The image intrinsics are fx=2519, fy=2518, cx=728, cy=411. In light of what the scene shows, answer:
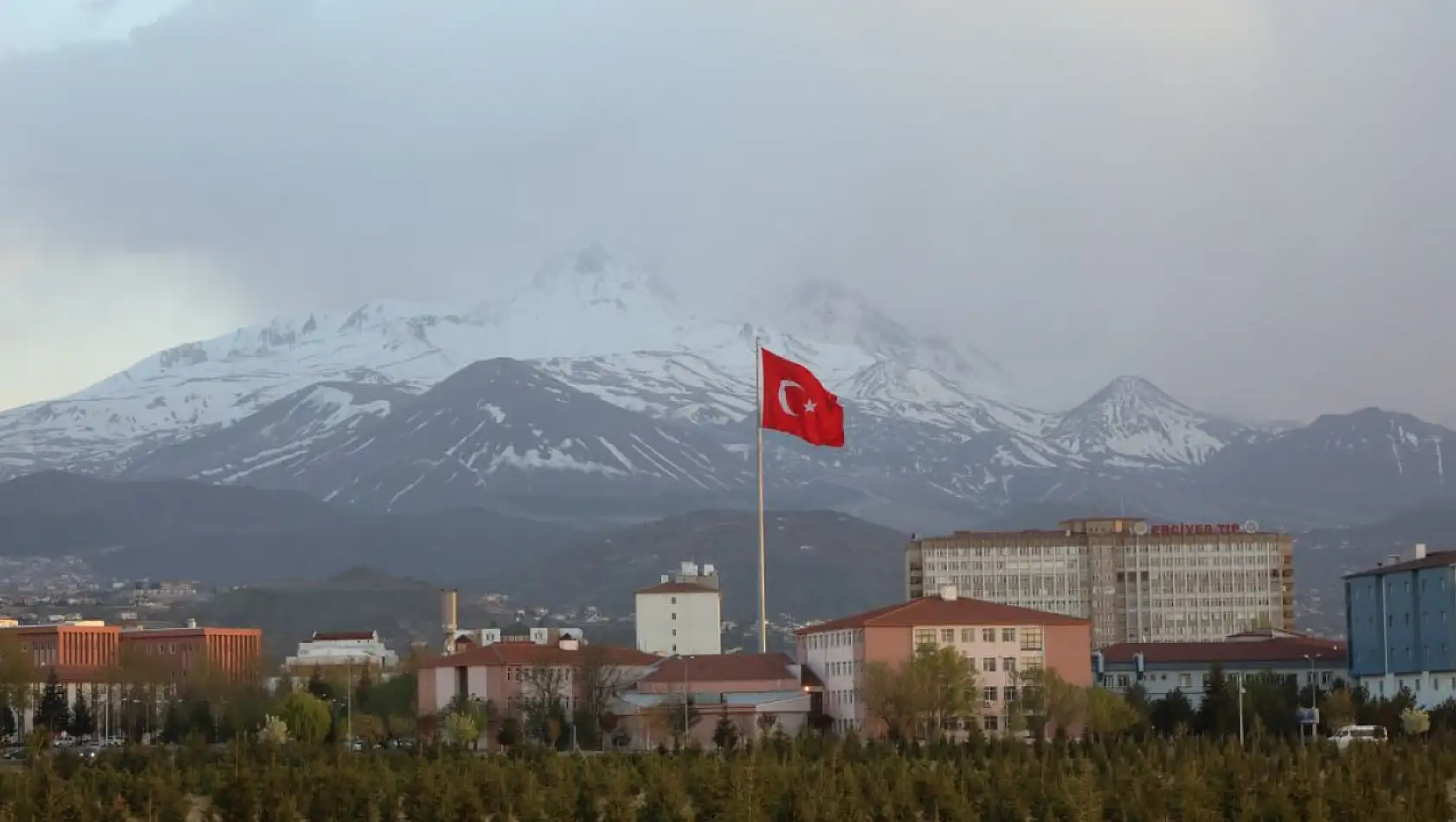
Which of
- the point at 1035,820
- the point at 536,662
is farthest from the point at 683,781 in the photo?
the point at 536,662

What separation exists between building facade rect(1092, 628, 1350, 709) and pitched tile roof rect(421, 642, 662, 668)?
26.5 metres

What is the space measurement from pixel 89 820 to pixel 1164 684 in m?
90.1

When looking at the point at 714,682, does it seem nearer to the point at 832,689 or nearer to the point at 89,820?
the point at 832,689

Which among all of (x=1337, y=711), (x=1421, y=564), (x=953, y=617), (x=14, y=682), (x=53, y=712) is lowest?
(x=1337, y=711)

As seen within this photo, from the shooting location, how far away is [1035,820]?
60.8 meters

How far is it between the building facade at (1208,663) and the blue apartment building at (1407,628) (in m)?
2.91

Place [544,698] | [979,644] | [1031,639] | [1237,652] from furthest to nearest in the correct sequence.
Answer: [1237,652] < [544,698] < [1031,639] < [979,644]

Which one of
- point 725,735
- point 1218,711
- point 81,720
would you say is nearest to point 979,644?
point 1218,711

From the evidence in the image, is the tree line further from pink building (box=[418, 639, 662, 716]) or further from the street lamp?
pink building (box=[418, 639, 662, 716])

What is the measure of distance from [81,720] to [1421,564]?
71.3m

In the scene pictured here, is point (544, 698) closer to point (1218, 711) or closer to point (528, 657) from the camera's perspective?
point (528, 657)

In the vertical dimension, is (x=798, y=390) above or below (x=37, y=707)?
above

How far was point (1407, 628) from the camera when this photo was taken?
120 m

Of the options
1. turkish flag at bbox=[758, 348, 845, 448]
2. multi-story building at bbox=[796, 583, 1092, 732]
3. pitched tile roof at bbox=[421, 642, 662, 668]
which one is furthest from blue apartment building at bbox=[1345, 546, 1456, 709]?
turkish flag at bbox=[758, 348, 845, 448]
